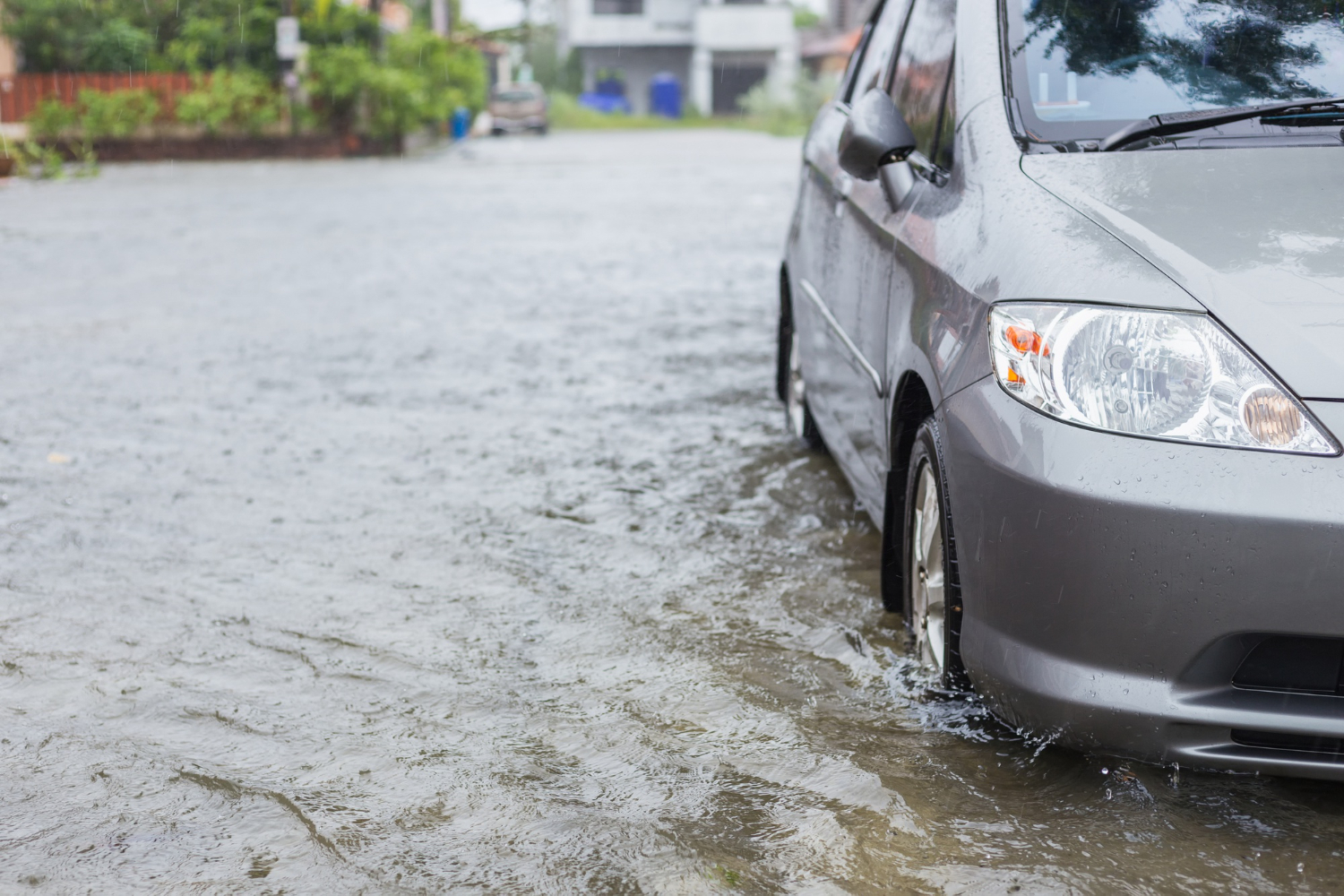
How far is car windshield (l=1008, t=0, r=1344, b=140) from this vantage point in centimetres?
304

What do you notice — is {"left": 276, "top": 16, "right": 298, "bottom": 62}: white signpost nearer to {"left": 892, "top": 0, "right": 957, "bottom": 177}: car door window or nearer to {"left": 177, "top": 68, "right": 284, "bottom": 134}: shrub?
{"left": 177, "top": 68, "right": 284, "bottom": 134}: shrub

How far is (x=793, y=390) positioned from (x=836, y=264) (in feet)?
4.28

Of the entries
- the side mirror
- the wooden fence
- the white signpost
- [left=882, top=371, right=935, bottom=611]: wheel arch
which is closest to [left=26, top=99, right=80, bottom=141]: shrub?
the wooden fence

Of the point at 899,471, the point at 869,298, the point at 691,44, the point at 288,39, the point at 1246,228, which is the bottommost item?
the point at 899,471

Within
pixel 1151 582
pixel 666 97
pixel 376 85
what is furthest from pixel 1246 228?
pixel 666 97

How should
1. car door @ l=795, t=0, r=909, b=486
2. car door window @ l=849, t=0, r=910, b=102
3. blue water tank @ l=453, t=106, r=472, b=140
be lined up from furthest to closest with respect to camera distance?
blue water tank @ l=453, t=106, r=472, b=140
car door window @ l=849, t=0, r=910, b=102
car door @ l=795, t=0, r=909, b=486

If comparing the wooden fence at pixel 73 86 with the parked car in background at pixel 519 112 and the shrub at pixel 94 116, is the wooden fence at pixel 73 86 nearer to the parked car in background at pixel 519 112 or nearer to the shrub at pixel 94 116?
the shrub at pixel 94 116

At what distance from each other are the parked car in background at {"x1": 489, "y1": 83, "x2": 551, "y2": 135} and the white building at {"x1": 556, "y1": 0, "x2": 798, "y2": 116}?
547 inches

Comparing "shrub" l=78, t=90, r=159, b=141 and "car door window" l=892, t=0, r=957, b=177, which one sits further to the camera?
"shrub" l=78, t=90, r=159, b=141

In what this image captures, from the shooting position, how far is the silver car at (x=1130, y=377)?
2225 millimetres

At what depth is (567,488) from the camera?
4887 mm

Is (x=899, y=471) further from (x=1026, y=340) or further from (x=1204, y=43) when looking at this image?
(x=1204, y=43)

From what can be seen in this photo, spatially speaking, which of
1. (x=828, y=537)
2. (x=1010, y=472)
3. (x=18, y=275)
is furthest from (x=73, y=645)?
(x=18, y=275)

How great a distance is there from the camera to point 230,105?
88.5 ft
